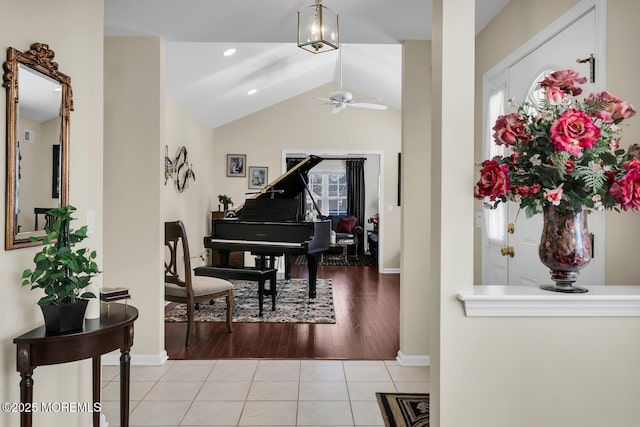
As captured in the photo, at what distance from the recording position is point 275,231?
563 centimetres

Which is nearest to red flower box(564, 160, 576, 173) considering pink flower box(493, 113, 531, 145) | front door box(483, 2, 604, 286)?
pink flower box(493, 113, 531, 145)

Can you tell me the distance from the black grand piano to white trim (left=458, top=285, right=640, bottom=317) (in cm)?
376

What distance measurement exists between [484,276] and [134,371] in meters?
2.75

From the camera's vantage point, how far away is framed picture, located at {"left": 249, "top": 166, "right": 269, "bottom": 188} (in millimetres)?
7977

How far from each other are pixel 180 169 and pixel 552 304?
515 centimetres

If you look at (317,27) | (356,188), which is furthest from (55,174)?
(356,188)

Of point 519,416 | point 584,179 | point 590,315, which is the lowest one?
point 519,416

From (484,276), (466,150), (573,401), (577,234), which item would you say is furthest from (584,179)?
(484,276)

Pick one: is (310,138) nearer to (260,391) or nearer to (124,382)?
(260,391)

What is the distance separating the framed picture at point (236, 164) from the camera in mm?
7961

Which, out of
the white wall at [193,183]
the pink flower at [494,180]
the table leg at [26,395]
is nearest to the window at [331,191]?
the white wall at [193,183]

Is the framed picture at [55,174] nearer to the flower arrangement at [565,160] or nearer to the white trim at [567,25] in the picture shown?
the flower arrangement at [565,160]

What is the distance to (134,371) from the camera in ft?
11.0

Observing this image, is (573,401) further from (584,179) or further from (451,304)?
(584,179)
